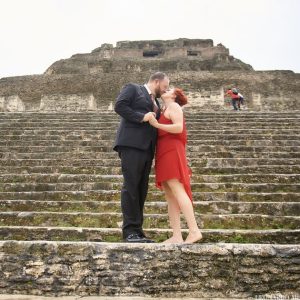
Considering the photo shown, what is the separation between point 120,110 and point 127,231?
1128mm

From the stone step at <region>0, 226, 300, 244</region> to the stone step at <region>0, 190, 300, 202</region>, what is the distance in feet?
4.45

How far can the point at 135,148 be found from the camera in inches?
144

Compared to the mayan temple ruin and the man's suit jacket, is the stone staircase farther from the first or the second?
the man's suit jacket

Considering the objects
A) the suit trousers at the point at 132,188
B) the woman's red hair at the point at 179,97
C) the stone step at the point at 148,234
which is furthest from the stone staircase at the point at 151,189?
the woman's red hair at the point at 179,97

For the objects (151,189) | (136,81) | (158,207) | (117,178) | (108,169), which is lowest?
(158,207)

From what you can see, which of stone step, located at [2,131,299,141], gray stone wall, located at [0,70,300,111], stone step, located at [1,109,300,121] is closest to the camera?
stone step, located at [2,131,299,141]

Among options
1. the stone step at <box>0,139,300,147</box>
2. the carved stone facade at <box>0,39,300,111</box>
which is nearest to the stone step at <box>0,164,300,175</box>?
the stone step at <box>0,139,300,147</box>

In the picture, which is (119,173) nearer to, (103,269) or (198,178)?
(198,178)

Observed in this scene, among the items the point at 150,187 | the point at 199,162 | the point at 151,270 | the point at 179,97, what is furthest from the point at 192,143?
the point at 151,270

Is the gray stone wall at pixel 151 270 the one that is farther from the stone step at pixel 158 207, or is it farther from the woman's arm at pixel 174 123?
the stone step at pixel 158 207

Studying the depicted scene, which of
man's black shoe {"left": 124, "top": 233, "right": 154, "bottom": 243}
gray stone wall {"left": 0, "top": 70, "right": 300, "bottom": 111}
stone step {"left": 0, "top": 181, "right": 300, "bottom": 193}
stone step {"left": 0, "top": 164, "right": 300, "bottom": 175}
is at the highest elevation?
gray stone wall {"left": 0, "top": 70, "right": 300, "bottom": 111}

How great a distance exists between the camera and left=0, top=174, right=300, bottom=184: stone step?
6.49 meters

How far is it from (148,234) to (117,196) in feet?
5.26

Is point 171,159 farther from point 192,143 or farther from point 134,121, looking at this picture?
point 192,143
